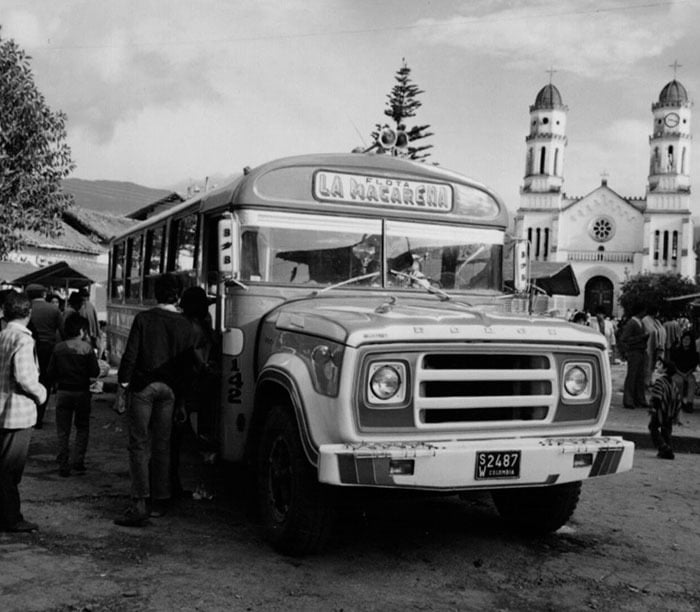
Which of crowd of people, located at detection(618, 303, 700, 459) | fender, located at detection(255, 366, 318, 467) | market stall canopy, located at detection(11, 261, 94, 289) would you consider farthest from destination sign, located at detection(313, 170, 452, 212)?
market stall canopy, located at detection(11, 261, 94, 289)

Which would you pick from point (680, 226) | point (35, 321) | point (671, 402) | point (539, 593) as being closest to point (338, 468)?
point (539, 593)

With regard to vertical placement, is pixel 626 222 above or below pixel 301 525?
above

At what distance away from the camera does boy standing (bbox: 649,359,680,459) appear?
9289mm

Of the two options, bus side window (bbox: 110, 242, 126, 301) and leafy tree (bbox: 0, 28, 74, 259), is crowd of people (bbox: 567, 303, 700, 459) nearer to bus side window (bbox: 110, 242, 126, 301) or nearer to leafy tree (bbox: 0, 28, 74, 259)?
bus side window (bbox: 110, 242, 126, 301)

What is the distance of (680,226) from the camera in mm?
74750

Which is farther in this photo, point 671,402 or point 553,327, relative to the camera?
point 671,402

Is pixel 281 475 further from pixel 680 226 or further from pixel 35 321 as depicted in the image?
pixel 680 226

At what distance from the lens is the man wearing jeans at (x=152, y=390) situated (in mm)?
5887

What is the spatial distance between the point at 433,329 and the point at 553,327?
0.86 m

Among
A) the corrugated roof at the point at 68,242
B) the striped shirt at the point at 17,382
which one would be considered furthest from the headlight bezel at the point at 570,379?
the corrugated roof at the point at 68,242

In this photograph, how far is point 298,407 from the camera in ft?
16.5

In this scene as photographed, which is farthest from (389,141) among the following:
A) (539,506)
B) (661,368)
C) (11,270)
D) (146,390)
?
(11,270)

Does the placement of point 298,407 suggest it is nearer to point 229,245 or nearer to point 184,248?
point 229,245

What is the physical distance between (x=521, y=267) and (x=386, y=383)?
2.52 metres
